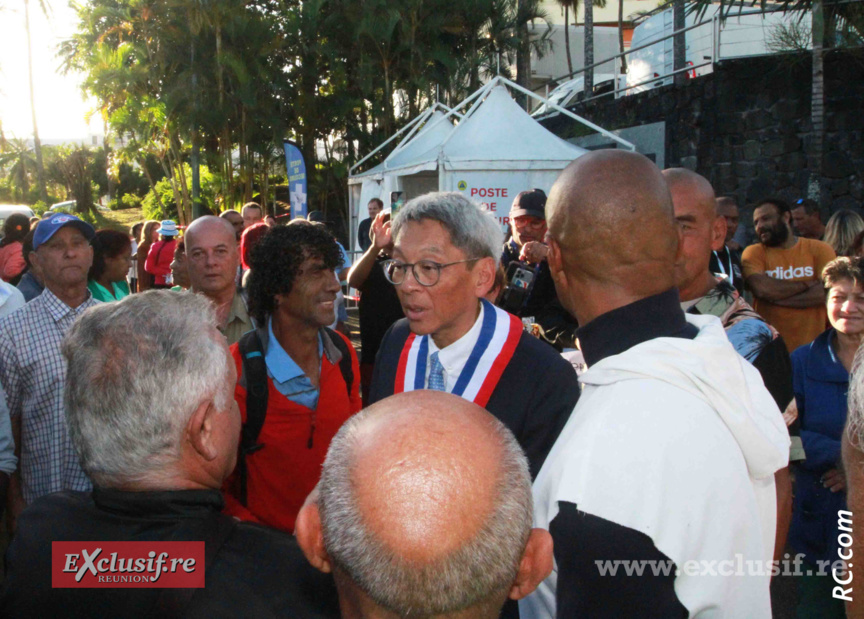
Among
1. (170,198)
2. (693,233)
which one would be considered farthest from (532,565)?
(170,198)

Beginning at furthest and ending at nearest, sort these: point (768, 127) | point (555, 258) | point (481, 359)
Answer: point (768, 127)
point (481, 359)
point (555, 258)

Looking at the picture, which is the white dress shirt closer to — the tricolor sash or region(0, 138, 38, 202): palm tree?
the tricolor sash

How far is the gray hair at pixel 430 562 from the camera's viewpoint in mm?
995

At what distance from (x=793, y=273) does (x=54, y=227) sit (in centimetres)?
502

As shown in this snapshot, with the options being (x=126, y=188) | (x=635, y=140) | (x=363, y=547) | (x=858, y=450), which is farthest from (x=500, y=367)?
(x=126, y=188)

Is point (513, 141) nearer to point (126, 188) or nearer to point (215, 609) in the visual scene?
point (215, 609)

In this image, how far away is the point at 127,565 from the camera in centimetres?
146

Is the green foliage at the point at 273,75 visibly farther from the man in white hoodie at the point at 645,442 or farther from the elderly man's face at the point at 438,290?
the man in white hoodie at the point at 645,442

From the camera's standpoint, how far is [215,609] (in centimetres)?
138

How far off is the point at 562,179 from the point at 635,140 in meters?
15.0

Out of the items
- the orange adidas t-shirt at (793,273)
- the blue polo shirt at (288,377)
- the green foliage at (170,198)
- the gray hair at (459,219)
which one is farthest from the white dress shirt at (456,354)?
the green foliage at (170,198)

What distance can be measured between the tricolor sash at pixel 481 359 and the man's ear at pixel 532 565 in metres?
1.09

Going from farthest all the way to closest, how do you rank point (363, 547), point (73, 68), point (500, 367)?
point (73, 68)
point (500, 367)
point (363, 547)

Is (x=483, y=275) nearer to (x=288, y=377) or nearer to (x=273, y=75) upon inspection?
(x=288, y=377)
